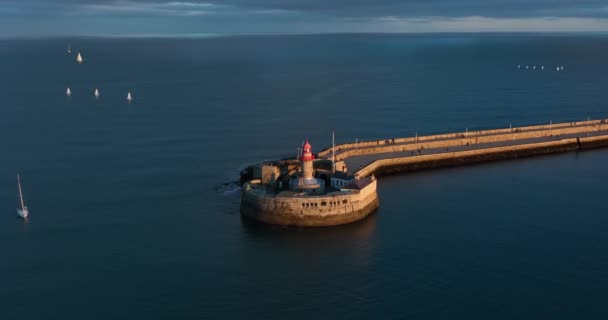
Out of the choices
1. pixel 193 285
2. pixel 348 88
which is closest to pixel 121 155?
pixel 193 285

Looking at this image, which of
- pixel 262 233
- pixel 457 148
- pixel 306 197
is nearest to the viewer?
pixel 262 233

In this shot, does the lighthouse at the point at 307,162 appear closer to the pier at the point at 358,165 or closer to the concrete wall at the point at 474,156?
the pier at the point at 358,165

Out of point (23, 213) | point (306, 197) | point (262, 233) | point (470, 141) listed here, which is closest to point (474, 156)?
point (470, 141)

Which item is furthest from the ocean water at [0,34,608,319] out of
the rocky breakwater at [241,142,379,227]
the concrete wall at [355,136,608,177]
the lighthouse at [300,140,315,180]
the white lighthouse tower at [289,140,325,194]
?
the lighthouse at [300,140,315,180]

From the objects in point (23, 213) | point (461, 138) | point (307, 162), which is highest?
point (461, 138)

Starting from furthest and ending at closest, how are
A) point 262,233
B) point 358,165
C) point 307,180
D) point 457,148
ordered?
point 457,148, point 358,165, point 307,180, point 262,233

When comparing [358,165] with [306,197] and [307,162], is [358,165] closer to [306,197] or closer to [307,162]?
[307,162]

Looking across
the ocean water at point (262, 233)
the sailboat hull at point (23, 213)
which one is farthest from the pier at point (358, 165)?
the sailboat hull at point (23, 213)

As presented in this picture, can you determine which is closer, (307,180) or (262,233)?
(262,233)

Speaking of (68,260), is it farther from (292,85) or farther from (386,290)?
(292,85)
